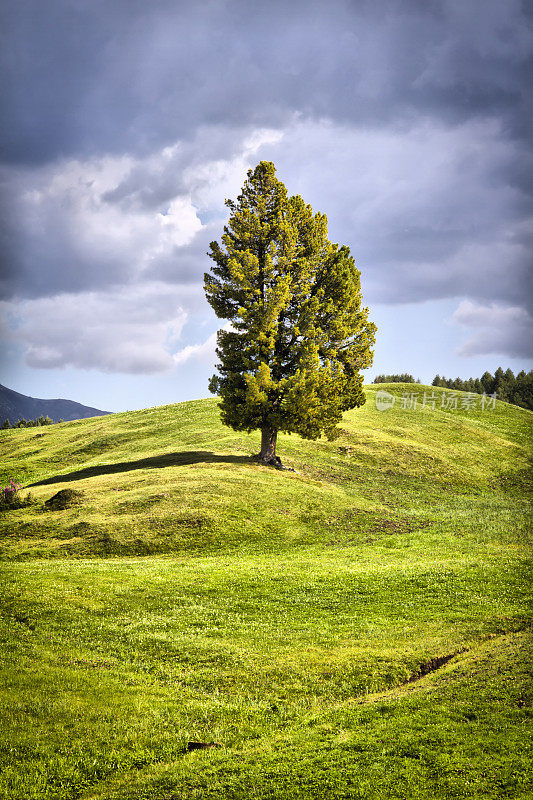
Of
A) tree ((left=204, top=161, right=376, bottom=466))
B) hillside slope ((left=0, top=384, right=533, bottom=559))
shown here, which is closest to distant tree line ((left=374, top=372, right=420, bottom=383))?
hillside slope ((left=0, top=384, right=533, bottom=559))

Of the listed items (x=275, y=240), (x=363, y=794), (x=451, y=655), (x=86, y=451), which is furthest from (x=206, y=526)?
(x=86, y=451)

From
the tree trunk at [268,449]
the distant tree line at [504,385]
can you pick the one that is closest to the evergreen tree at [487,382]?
the distant tree line at [504,385]

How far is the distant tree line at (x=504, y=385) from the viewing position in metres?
146

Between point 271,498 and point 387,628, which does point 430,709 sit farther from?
point 271,498

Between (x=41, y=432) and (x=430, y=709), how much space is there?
79.6 m

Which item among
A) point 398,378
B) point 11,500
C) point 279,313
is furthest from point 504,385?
point 11,500

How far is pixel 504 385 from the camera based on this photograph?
156125 millimetres

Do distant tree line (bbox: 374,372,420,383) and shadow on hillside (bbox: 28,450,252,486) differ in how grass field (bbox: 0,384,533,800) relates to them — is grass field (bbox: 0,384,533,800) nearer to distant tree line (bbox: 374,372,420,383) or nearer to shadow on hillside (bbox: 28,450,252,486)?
shadow on hillside (bbox: 28,450,252,486)

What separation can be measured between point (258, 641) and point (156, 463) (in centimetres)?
2972

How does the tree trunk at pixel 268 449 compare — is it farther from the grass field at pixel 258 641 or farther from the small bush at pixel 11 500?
the small bush at pixel 11 500

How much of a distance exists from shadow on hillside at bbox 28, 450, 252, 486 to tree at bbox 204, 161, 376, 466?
134 inches

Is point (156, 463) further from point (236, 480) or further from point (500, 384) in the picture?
point (500, 384)

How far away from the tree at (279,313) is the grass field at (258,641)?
214 inches

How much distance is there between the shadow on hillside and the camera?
4187 centimetres
